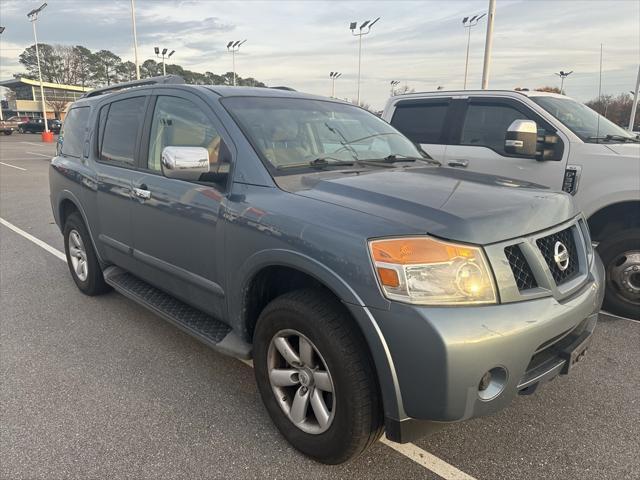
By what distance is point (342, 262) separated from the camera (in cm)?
203

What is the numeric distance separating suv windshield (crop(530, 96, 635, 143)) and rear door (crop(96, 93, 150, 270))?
3981mm

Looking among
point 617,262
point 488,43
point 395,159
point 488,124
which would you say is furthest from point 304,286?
point 488,43

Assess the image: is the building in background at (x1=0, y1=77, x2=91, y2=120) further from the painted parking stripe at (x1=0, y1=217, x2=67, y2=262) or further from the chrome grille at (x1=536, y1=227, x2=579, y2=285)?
the chrome grille at (x1=536, y1=227, x2=579, y2=285)

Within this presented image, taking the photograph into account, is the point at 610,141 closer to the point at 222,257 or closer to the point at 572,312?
the point at 572,312

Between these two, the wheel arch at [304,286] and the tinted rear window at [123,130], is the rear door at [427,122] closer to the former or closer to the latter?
the tinted rear window at [123,130]

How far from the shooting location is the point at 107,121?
4125 mm

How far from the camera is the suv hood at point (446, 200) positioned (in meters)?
2.02

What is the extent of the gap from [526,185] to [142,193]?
98.9 inches

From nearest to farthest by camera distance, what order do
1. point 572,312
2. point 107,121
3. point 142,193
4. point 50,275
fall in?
point 572,312 < point 142,193 < point 107,121 < point 50,275

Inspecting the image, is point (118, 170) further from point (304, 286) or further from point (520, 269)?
point (520, 269)

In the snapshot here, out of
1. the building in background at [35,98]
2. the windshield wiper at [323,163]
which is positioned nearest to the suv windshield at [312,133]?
the windshield wiper at [323,163]

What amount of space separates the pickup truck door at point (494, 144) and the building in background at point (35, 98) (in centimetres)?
8078

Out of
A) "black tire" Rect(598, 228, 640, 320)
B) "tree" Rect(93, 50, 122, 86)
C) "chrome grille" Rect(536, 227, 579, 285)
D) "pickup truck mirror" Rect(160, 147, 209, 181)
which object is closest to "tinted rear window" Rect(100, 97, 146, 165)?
"pickup truck mirror" Rect(160, 147, 209, 181)

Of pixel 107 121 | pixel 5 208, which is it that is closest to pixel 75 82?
pixel 5 208
